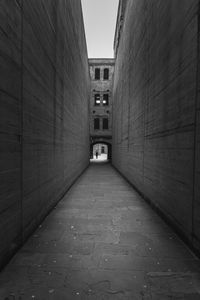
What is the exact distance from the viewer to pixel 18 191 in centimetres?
326

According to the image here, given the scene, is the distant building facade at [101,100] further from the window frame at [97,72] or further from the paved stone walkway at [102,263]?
the paved stone walkway at [102,263]

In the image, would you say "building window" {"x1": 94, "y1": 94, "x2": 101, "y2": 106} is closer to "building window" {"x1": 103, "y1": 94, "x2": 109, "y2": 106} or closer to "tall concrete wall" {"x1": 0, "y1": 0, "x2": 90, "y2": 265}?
"building window" {"x1": 103, "y1": 94, "x2": 109, "y2": 106}

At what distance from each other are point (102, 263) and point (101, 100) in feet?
78.0

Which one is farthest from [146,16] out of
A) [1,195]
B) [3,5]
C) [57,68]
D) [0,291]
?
[0,291]

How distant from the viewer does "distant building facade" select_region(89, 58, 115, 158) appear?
24.6 m

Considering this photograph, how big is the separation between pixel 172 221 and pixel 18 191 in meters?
3.58

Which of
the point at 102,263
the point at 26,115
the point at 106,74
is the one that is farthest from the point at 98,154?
the point at 102,263

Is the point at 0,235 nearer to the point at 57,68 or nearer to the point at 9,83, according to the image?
the point at 9,83

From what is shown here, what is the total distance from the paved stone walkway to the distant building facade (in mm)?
20385

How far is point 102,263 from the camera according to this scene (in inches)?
115

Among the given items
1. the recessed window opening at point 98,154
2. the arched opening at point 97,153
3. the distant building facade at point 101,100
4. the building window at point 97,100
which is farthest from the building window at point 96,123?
the recessed window opening at point 98,154

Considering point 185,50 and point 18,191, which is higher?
point 185,50

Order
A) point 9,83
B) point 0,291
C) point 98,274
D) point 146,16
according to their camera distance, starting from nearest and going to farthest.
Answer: point 0,291
point 98,274
point 9,83
point 146,16

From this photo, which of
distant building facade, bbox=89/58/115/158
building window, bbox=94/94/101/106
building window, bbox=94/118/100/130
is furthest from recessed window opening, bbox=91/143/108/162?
building window, bbox=94/94/101/106
